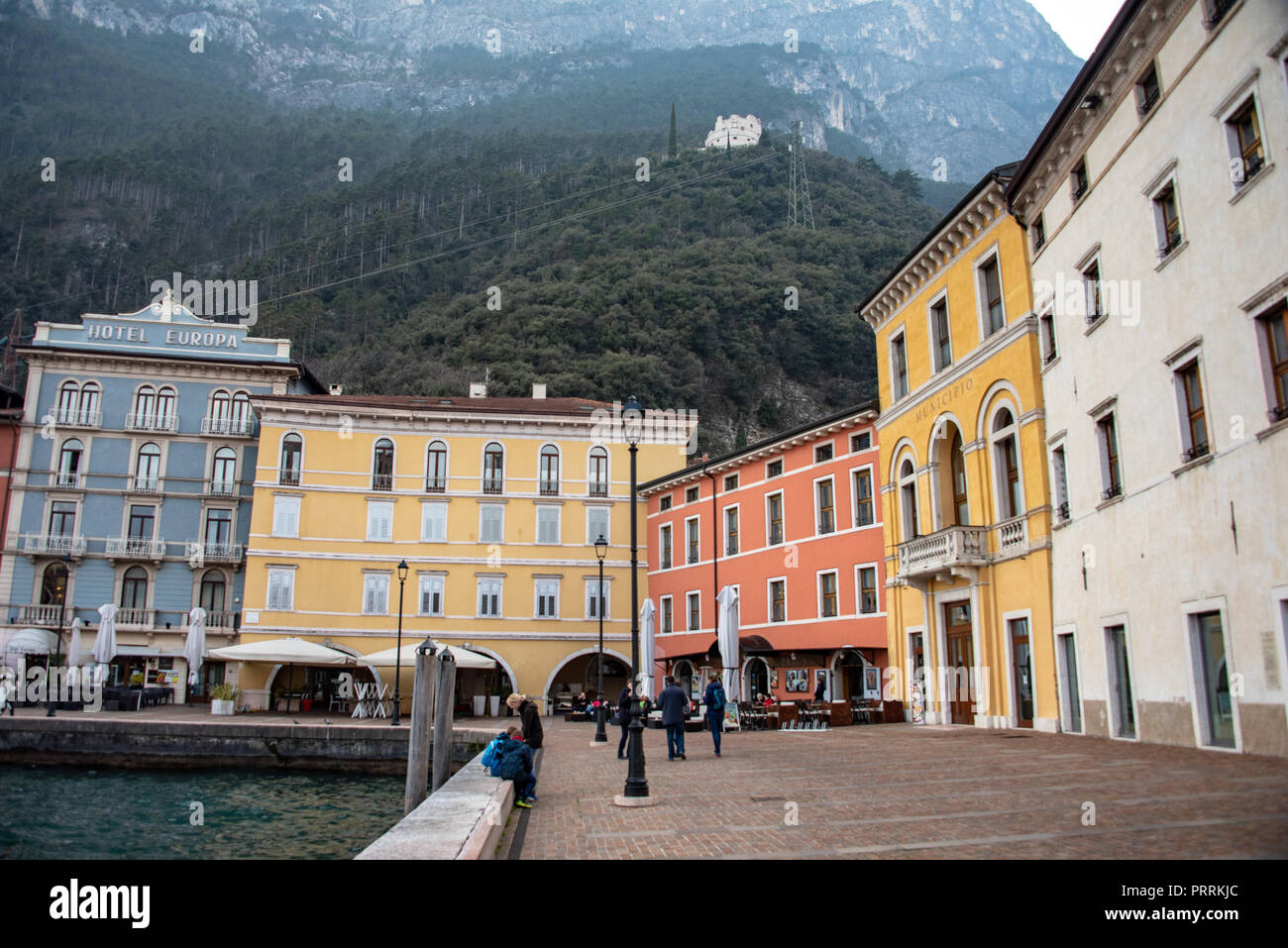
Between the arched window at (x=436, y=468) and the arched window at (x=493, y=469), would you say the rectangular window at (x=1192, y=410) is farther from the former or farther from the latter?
the arched window at (x=436, y=468)

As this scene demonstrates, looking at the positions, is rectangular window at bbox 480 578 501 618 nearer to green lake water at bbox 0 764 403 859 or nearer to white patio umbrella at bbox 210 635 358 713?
white patio umbrella at bbox 210 635 358 713

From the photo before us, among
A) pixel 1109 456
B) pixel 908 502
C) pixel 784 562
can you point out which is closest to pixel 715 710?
pixel 1109 456

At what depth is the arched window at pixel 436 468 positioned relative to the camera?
134ft

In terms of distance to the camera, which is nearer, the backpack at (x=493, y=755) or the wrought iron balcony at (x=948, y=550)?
the backpack at (x=493, y=755)

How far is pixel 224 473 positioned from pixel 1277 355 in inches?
1652

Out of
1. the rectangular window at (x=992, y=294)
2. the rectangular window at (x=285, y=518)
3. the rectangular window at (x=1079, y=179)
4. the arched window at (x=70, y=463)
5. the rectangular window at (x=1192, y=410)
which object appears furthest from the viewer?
the arched window at (x=70, y=463)

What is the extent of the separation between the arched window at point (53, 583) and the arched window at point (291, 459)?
1104 centimetres

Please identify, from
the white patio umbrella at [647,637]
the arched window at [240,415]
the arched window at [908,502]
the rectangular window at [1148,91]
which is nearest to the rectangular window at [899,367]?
the arched window at [908,502]

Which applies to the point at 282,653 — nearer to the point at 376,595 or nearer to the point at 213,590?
the point at 376,595

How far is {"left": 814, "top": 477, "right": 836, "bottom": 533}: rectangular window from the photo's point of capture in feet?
105

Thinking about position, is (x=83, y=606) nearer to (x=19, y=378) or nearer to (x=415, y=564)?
(x=415, y=564)

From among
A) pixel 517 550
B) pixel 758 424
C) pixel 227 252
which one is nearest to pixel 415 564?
pixel 517 550
